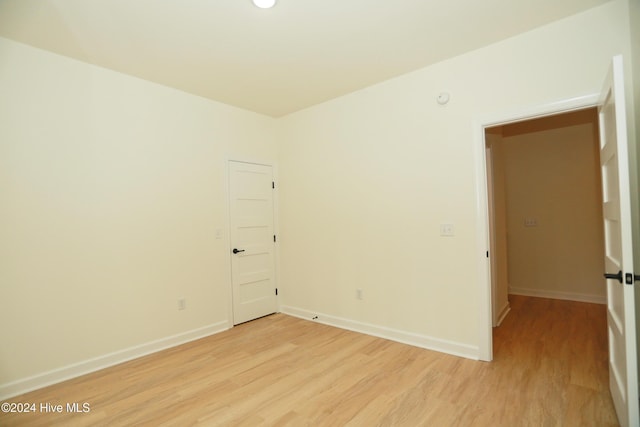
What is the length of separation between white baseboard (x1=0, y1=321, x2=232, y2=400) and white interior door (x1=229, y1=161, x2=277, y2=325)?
1.76 feet

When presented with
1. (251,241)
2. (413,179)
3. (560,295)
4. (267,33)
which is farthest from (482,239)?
(560,295)

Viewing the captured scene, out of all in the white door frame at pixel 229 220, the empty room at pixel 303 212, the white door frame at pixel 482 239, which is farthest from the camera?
the white door frame at pixel 229 220

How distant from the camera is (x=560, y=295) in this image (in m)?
4.74

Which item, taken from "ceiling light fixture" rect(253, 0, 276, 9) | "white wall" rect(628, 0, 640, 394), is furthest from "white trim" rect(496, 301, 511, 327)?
"ceiling light fixture" rect(253, 0, 276, 9)

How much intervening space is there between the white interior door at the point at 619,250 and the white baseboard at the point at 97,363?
11.7 feet

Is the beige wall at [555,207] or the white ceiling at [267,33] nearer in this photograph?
the white ceiling at [267,33]

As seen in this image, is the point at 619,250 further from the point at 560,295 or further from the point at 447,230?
the point at 560,295

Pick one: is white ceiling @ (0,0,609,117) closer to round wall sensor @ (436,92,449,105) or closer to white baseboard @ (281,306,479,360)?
round wall sensor @ (436,92,449,105)

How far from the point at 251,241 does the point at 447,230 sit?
8.05 ft

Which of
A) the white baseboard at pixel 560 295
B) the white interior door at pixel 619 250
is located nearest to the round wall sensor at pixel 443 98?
the white interior door at pixel 619 250

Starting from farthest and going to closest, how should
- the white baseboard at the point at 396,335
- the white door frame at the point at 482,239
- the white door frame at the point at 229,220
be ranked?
the white door frame at the point at 229,220 → the white baseboard at the point at 396,335 → the white door frame at the point at 482,239

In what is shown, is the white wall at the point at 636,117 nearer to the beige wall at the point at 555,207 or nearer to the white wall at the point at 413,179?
the white wall at the point at 413,179

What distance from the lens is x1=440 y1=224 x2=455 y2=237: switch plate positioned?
9.49 ft

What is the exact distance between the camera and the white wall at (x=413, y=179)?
2412 millimetres
